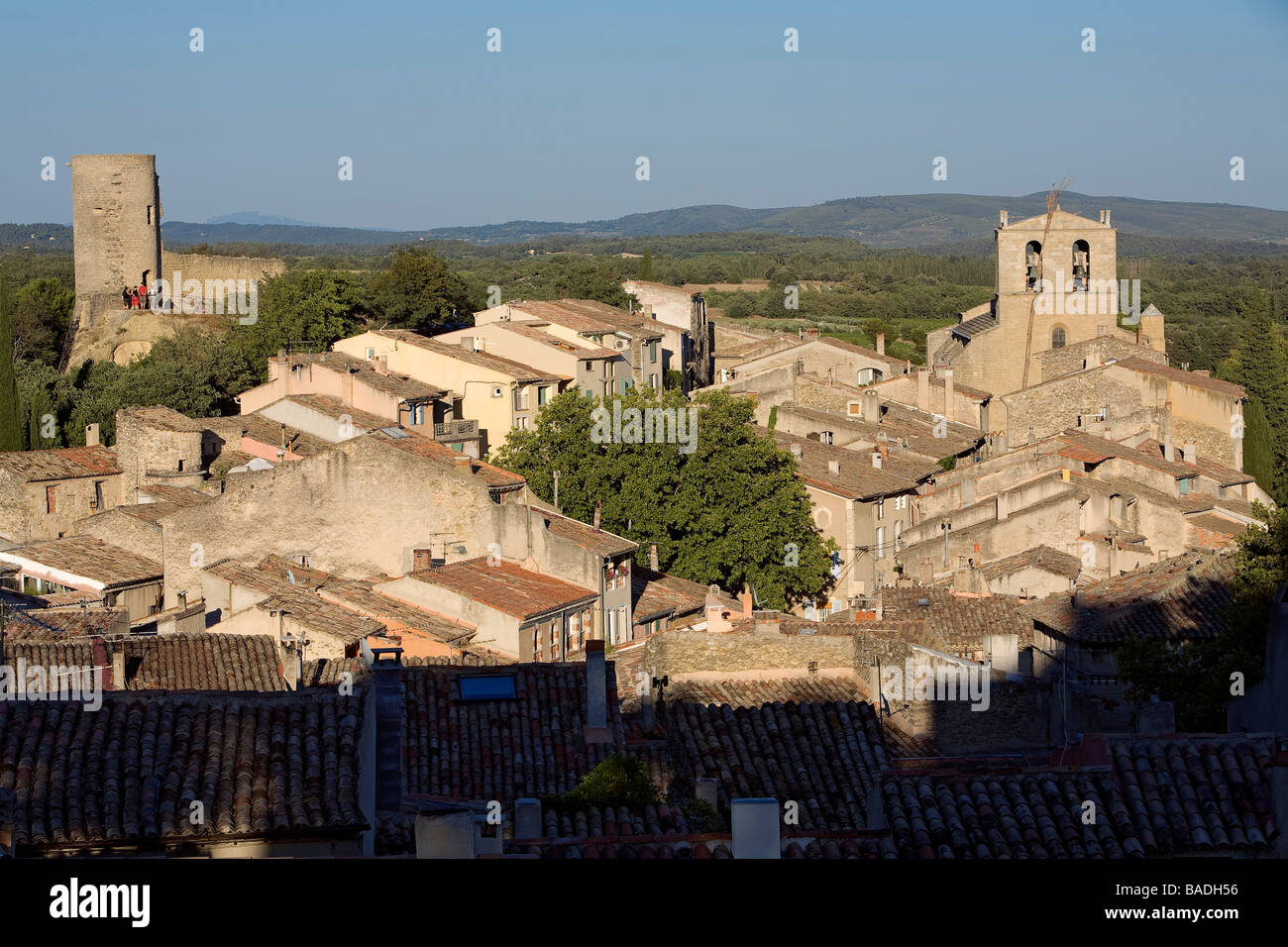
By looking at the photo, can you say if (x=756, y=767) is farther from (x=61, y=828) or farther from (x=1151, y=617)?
(x=1151, y=617)

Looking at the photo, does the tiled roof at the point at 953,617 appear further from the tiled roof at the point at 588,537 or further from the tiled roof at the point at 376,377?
the tiled roof at the point at 376,377

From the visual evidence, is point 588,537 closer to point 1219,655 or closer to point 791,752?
point 1219,655

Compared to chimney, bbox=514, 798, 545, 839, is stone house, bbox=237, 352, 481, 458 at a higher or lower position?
higher

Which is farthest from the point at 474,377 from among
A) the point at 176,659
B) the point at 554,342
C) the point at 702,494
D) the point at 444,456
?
the point at 176,659

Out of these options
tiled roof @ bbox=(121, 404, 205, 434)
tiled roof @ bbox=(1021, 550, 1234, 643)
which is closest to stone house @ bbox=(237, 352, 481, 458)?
tiled roof @ bbox=(121, 404, 205, 434)

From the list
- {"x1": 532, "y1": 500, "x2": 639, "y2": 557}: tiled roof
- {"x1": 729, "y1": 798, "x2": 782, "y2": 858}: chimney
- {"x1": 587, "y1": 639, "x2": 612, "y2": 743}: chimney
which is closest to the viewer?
{"x1": 729, "y1": 798, "x2": 782, "y2": 858}: chimney

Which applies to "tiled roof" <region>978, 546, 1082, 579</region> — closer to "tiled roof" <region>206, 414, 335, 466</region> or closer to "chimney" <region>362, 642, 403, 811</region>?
"tiled roof" <region>206, 414, 335, 466</region>
